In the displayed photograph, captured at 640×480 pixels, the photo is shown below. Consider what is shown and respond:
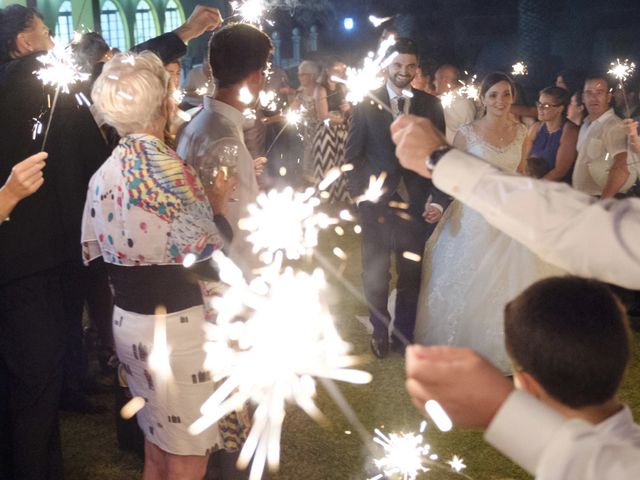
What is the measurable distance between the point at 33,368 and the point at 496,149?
3148 millimetres

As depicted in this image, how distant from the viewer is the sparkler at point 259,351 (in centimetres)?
250

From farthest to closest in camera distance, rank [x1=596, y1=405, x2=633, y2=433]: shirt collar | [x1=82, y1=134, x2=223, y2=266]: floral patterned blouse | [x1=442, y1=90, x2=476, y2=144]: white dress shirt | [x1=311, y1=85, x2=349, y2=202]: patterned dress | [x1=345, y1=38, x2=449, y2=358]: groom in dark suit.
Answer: [x1=311, y1=85, x2=349, y2=202]: patterned dress
[x1=442, y1=90, x2=476, y2=144]: white dress shirt
[x1=345, y1=38, x2=449, y2=358]: groom in dark suit
[x1=82, y1=134, x2=223, y2=266]: floral patterned blouse
[x1=596, y1=405, x2=633, y2=433]: shirt collar

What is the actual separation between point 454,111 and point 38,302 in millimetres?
5067

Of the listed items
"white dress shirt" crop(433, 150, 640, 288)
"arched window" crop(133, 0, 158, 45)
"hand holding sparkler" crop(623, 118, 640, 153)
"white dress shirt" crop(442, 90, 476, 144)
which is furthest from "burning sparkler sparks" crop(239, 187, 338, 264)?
"arched window" crop(133, 0, 158, 45)

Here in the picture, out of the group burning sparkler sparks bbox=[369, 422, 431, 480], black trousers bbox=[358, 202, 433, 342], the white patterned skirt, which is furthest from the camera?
black trousers bbox=[358, 202, 433, 342]

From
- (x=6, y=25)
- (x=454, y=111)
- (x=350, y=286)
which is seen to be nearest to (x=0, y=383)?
(x=6, y=25)

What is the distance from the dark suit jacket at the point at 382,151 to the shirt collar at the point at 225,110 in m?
1.73

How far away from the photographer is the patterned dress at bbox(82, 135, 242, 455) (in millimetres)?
2230

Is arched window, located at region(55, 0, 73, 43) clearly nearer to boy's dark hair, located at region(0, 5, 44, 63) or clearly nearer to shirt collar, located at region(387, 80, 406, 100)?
shirt collar, located at region(387, 80, 406, 100)

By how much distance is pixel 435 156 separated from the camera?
1793 mm

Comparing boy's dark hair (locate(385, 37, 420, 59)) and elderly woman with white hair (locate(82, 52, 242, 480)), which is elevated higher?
boy's dark hair (locate(385, 37, 420, 59))

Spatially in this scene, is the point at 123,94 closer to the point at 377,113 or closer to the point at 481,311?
the point at 377,113

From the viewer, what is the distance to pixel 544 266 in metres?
4.23

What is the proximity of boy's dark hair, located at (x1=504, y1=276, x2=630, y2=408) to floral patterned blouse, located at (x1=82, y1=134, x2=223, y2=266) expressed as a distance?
3.91ft
